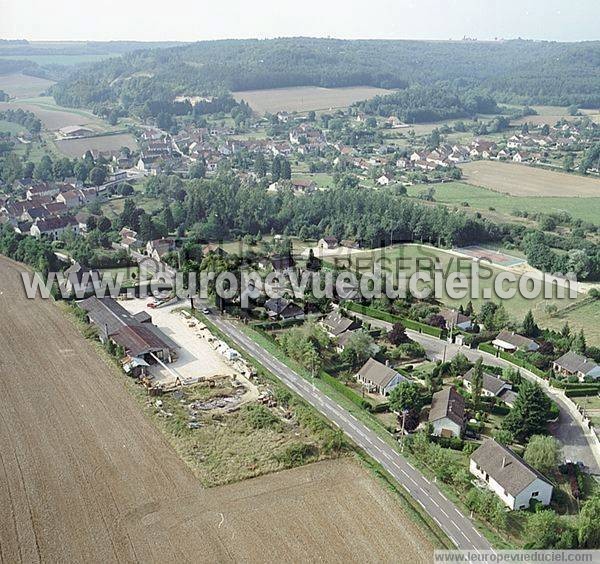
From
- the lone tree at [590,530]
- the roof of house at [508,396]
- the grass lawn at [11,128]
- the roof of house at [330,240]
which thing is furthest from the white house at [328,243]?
the grass lawn at [11,128]

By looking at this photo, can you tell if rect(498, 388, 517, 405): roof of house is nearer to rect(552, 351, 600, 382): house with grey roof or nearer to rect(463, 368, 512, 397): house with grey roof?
rect(463, 368, 512, 397): house with grey roof

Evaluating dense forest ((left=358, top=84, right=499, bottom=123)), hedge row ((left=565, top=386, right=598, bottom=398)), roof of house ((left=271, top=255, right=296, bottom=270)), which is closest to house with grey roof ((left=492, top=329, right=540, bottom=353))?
hedge row ((left=565, top=386, right=598, bottom=398))

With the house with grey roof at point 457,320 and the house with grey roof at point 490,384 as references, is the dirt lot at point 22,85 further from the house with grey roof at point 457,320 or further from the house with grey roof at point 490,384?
the house with grey roof at point 490,384

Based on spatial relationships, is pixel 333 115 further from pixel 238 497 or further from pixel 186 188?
pixel 238 497

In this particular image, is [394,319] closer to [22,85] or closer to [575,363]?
[575,363]

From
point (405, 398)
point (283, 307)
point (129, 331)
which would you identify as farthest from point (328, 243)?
point (405, 398)
